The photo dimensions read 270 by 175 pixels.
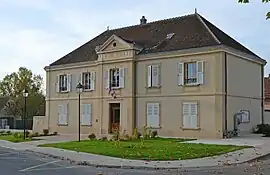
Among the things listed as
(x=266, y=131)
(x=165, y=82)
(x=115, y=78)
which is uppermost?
(x=115, y=78)

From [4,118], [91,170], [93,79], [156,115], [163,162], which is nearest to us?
[91,170]

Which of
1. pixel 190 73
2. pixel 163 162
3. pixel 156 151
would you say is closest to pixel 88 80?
pixel 190 73

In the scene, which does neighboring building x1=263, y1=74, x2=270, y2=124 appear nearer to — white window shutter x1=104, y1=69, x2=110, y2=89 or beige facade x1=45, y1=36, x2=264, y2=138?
beige facade x1=45, y1=36, x2=264, y2=138

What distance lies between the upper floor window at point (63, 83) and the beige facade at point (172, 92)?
242mm

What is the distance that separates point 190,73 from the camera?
28750mm

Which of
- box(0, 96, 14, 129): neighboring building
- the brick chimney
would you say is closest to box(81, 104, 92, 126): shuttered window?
the brick chimney

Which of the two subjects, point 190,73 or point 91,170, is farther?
point 190,73

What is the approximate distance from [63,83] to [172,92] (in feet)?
39.0

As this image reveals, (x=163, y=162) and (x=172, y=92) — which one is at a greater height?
(x=172, y=92)

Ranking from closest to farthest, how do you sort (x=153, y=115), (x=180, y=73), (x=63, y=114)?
(x=180, y=73) < (x=153, y=115) < (x=63, y=114)

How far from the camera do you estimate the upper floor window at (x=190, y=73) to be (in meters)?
28.0

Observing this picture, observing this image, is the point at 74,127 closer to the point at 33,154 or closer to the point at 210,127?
the point at 210,127

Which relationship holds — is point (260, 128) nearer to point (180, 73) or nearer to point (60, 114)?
point (180, 73)

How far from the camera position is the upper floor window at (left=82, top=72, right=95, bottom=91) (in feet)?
114
